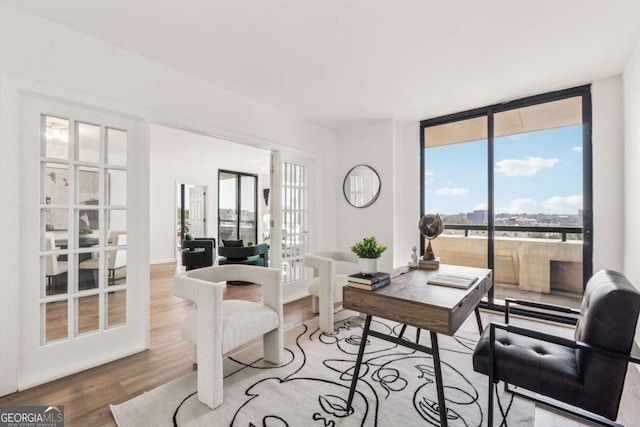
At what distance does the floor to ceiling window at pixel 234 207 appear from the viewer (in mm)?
8195

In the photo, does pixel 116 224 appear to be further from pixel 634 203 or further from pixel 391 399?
pixel 634 203

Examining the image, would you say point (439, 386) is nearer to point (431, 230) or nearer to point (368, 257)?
point (368, 257)

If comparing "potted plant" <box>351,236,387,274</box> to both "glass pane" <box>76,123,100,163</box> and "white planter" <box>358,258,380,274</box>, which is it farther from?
"glass pane" <box>76,123,100,163</box>

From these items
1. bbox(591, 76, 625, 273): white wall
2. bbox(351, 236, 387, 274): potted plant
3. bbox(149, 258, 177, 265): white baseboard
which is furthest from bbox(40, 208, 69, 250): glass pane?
bbox(149, 258, 177, 265): white baseboard

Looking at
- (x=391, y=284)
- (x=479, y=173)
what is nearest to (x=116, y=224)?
(x=391, y=284)

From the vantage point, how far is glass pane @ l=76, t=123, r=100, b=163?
2201mm

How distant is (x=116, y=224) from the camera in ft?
7.84

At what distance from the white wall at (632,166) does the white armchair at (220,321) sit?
2.86 meters

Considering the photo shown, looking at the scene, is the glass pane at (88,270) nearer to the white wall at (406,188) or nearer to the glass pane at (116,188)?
the glass pane at (116,188)

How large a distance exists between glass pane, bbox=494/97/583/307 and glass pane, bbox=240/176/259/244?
6.59 metres

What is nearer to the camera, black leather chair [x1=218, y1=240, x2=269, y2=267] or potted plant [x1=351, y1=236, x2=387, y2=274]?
potted plant [x1=351, y1=236, x2=387, y2=274]

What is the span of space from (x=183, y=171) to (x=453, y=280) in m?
7.18

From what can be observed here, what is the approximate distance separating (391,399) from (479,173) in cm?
302

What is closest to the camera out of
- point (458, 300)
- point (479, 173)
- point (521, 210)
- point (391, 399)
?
point (458, 300)
